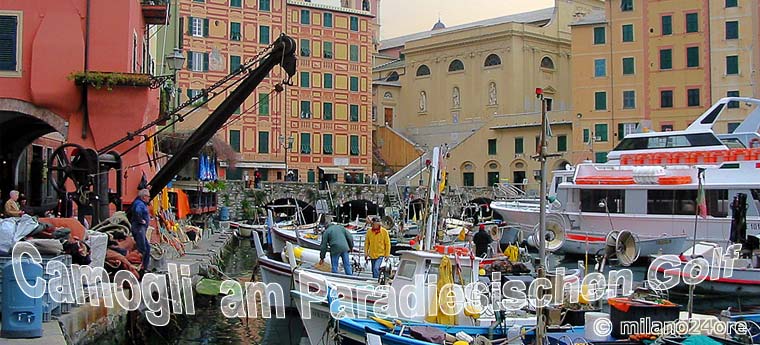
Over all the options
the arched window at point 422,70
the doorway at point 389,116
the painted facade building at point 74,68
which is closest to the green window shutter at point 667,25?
the arched window at point 422,70

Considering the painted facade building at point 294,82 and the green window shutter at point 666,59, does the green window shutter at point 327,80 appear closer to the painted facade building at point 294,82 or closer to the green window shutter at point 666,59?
the painted facade building at point 294,82

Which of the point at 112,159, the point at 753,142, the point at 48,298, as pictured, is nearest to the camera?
the point at 48,298

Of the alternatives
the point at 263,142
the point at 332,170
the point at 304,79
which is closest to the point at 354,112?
the point at 304,79

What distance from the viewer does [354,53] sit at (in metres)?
60.5

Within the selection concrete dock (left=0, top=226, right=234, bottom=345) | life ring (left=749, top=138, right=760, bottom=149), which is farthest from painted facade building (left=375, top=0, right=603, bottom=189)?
concrete dock (left=0, top=226, right=234, bottom=345)

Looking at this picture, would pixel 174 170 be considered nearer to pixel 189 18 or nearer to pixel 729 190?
pixel 729 190

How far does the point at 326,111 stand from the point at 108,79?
3950cm

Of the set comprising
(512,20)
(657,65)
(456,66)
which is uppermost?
(512,20)

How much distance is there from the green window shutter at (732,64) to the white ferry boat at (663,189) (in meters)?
15.4

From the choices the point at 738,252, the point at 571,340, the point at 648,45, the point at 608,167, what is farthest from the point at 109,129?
the point at 648,45

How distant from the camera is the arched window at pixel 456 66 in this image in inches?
2697

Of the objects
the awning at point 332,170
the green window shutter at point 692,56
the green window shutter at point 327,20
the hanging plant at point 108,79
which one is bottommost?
the awning at point 332,170

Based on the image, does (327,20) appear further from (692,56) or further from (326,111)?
(692,56)

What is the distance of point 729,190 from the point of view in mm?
29578
